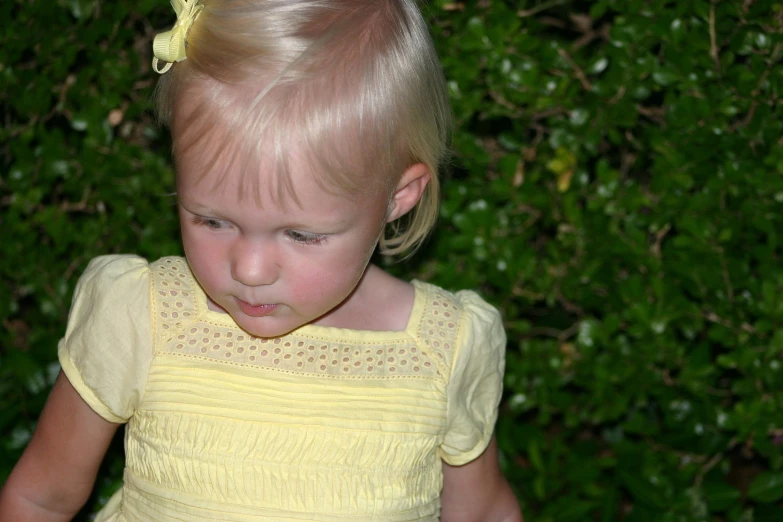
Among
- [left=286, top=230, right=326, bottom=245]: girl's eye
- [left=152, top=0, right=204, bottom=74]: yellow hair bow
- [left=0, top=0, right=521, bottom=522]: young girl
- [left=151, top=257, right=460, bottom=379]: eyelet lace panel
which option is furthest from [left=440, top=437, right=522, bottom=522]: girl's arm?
[left=152, top=0, right=204, bottom=74]: yellow hair bow

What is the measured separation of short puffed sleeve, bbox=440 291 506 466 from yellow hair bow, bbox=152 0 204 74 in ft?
2.66

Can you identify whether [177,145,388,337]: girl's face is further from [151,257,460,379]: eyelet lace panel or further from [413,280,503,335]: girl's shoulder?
[413,280,503,335]: girl's shoulder

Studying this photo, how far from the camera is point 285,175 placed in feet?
5.35

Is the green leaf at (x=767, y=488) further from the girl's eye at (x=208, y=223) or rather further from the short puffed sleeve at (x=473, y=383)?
the girl's eye at (x=208, y=223)

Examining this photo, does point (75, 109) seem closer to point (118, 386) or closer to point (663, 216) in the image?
point (118, 386)

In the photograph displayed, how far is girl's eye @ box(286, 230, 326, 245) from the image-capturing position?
1715 millimetres

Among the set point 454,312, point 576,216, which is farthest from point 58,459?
point 576,216

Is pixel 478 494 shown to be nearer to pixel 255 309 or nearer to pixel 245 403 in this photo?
pixel 245 403

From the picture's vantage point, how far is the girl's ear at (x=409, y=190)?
6.19 feet

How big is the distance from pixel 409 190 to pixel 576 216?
884 mm

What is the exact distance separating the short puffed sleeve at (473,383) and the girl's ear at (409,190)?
0.29m

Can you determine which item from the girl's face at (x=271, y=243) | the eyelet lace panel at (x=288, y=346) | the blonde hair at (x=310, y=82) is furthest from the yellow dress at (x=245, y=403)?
the blonde hair at (x=310, y=82)

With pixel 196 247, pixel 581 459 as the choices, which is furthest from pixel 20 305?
pixel 581 459

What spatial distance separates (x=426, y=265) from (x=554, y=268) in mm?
370
